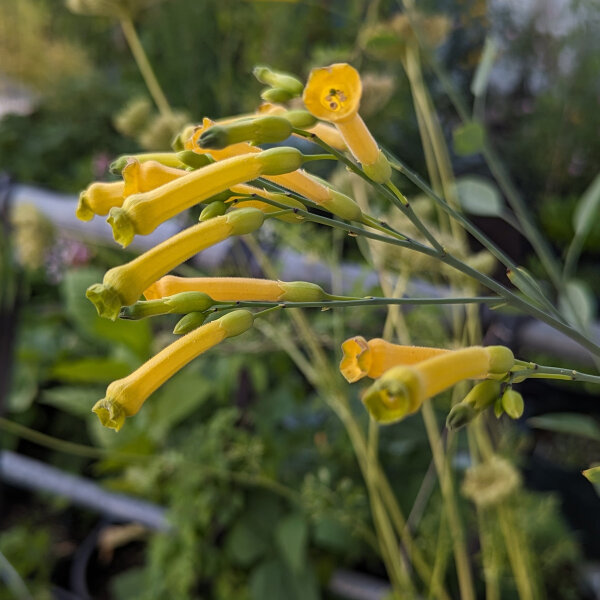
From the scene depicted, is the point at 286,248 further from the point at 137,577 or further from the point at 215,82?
the point at 215,82

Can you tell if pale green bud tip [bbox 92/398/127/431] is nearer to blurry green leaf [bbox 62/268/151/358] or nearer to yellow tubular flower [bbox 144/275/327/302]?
yellow tubular flower [bbox 144/275/327/302]

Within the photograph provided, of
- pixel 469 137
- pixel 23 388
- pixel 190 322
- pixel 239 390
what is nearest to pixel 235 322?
pixel 190 322

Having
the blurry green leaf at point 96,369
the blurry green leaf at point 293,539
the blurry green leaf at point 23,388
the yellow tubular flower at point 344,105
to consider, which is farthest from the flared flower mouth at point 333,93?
the blurry green leaf at point 23,388

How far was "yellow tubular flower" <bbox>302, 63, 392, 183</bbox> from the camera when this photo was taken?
0.17 m

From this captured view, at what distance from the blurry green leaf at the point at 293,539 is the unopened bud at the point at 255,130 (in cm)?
A: 47

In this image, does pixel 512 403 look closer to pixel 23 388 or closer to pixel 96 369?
pixel 96 369

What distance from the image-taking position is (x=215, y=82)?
1312 millimetres

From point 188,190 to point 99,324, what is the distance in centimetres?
65

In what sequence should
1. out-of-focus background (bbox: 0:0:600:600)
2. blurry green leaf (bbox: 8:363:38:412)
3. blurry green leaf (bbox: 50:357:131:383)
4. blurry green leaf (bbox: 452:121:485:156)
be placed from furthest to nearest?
blurry green leaf (bbox: 8:363:38:412), blurry green leaf (bbox: 50:357:131:383), out-of-focus background (bbox: 0:0:600:600), blurry green leaf (bbox: 452:121:485:156)

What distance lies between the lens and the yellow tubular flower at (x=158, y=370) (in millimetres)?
173

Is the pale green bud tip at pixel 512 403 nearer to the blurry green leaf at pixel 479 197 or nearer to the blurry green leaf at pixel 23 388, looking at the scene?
the blurry green leaf at pixel 479 197

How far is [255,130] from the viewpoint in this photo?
0.17 metres

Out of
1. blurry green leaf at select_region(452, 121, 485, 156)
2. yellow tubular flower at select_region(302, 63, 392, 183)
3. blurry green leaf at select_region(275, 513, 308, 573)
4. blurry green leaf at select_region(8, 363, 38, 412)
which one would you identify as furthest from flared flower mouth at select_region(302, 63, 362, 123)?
blurry green leaf at select_region(8, 363, 38, 412)

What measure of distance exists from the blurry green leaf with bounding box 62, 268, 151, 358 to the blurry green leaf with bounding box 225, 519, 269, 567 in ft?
0.84
